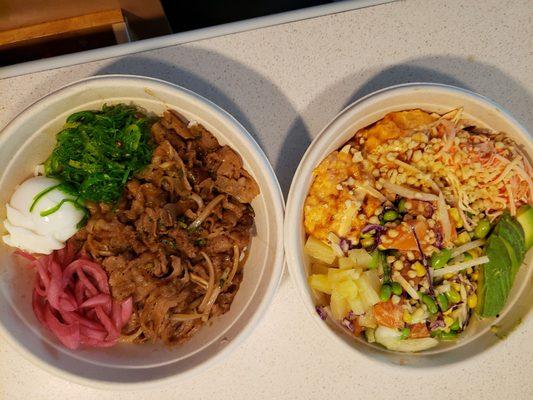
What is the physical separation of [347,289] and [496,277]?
0.57m

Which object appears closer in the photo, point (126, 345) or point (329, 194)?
point (329, 194)

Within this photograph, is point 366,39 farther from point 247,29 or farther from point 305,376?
point 305,376

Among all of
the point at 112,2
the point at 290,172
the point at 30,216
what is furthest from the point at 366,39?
the point at 30,216

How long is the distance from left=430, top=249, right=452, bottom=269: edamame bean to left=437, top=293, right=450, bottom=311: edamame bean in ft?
0.35

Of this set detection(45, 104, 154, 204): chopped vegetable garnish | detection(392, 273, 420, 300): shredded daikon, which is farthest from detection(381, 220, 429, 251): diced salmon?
detection(45, 104, 154, 204): chopped vegetable garnish

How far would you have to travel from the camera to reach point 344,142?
1.78 metres

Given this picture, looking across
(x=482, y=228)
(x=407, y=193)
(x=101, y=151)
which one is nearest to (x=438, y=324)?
(x=482, y=228)

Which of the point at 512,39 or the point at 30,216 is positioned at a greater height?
the point at 512,39

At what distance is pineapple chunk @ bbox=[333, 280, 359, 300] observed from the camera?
1.70m

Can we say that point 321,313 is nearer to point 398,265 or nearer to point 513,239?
point 398,265

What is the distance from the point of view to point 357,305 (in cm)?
172

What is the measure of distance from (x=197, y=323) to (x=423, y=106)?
3.91ft

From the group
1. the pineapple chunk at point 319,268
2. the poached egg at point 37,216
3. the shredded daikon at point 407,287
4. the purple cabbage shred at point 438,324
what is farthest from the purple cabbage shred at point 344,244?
the poached egg at point 37,216

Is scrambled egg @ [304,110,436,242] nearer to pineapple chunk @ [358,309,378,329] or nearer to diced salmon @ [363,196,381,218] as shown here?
diced salmon @ [363,196,381,218]
